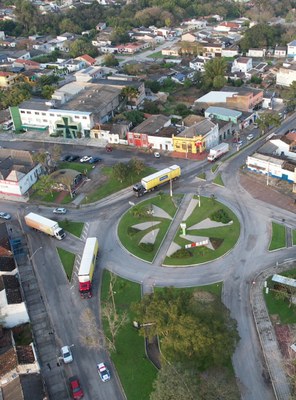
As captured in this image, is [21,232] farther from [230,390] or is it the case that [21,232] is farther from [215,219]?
[230,390]

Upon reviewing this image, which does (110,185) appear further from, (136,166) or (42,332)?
(42,332)

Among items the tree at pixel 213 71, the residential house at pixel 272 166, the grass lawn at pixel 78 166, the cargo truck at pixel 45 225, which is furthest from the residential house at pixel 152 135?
the cargo truck at pixel 45 225

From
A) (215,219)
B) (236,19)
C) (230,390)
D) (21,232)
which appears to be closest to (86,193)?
(21,232)

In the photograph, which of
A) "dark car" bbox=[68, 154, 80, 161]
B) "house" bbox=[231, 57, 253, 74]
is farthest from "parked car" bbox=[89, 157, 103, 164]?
"house" bbox=[231, 57, 253, 74]

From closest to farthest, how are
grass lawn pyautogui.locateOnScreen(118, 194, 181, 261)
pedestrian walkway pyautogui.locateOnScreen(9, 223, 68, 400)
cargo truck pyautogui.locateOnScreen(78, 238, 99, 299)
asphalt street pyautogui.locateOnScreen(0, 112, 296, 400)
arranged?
pedestrian walkway pyautogui.locateOnScreen(9, 223, 68, 400)
asphalt street pyautogui.locateOnScreen(0, 112, 296, 400)
cargo truck pyautogui.locateOnScreen(78, 238, 99, 299)
grass lawn pyautogui.locateOnScreen(118, 194, 181, 261)

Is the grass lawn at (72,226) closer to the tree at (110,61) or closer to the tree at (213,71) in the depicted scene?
the tree at (213,71)

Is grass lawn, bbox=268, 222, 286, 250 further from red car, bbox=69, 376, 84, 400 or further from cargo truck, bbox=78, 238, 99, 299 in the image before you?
red car, bbox=69, 376, 84, 400
